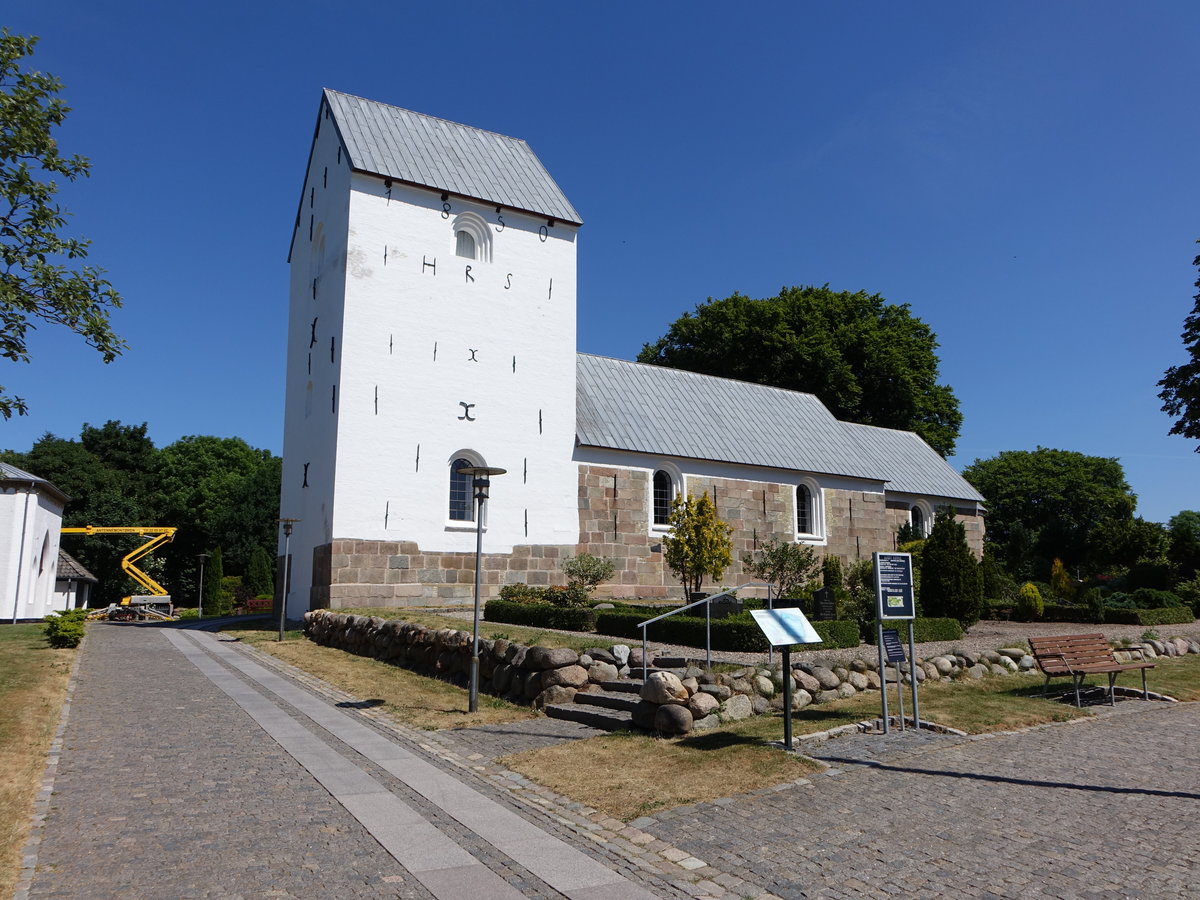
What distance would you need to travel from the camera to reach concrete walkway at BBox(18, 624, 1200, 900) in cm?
484

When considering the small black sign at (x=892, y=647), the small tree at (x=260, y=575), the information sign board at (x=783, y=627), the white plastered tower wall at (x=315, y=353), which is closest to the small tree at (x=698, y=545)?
the white plastered tower wall at (x=315, y=353)

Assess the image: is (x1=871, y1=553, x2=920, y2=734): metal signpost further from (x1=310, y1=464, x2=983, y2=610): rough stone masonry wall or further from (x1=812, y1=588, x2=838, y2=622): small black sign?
(x1=310, y1=464, x2=983, y2=610): rough stone masonry wall

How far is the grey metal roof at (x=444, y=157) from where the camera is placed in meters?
21.2

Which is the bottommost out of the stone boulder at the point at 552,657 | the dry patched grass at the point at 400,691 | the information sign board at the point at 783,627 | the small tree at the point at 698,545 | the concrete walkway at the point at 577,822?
the concrete walkway at the point at 577,822

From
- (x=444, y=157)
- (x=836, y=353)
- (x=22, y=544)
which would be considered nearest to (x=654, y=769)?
(x=444, y=157)

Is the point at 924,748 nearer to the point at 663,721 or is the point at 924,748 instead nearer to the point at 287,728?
the point at 663,721

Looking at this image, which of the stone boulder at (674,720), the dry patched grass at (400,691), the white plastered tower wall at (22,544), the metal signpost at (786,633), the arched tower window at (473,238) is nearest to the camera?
the metal signpost at (786,633)

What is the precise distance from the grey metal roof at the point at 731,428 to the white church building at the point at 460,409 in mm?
94

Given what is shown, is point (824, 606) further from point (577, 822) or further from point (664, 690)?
point (577, 822)

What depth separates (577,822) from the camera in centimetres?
616

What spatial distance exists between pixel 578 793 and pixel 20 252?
7.87m

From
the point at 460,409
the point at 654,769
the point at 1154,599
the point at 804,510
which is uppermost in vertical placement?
the point at 460,409

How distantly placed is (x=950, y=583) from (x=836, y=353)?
2152cm

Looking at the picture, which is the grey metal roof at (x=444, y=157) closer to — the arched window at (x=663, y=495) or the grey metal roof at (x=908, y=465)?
the arched window at (x=663, y=495)
